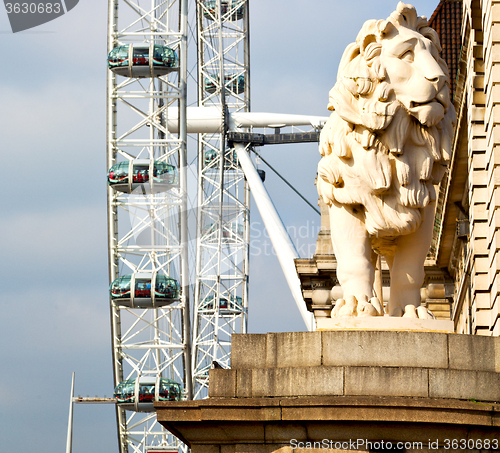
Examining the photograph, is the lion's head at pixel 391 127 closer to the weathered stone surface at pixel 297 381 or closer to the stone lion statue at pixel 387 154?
the stone lion statue at pixel 387 154

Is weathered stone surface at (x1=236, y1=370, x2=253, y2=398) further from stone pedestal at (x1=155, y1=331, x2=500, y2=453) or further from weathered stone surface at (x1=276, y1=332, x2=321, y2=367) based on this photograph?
weathered stone surface at (x1=276, y1=332, x2=321, y2=367)

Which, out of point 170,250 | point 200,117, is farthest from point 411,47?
point 200,117

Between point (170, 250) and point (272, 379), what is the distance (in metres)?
32.1

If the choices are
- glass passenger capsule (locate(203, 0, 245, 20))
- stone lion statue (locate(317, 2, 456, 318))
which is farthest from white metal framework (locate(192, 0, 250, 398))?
stone lion statue (locate(317, 2, 456, 318))

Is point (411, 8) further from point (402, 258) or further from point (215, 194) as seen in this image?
point (215, 194)

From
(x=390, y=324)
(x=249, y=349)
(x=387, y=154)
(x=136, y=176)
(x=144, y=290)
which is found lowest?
(x=249, y=349)

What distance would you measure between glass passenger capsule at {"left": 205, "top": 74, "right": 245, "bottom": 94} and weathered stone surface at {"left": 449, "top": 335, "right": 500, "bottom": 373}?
40.2 metres

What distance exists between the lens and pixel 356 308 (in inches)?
354

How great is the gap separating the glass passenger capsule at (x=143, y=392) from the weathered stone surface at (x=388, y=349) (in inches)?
1175

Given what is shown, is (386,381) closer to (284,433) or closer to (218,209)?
(284,433)

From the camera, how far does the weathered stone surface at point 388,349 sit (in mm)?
8219

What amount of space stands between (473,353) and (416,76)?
244cm

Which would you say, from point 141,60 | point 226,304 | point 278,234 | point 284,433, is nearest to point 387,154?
point 284,433

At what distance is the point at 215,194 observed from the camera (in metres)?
46.7
